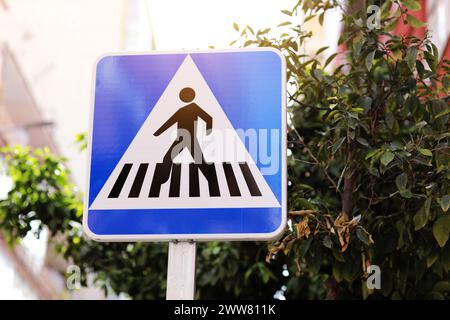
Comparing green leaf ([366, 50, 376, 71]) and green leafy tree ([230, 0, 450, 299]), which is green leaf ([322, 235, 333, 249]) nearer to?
green leafy tree ([230, 0, 450, 299])

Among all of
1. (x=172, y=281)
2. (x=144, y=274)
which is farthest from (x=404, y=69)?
(x=144, y=274)

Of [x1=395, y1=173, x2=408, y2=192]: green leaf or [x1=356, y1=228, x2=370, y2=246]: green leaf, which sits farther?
[x1=395, y1=173, x2=408, y2=192]: green leaf

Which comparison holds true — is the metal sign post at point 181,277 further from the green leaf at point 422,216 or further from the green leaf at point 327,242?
the green leaf at point 422,216

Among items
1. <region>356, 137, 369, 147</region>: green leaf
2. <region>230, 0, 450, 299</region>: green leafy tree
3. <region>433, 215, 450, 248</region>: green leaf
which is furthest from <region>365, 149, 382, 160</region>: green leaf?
<region>433, 215, 450, 248</region>: green leaf

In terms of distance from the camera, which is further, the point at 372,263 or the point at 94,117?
the point at 372,263

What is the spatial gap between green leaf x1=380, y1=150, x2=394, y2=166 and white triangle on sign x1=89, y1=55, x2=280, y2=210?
1.40 m

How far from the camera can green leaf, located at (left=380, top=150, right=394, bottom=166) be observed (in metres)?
4.39

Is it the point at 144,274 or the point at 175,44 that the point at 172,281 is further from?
the point at 144,274

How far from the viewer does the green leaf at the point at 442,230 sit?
4.32 meters

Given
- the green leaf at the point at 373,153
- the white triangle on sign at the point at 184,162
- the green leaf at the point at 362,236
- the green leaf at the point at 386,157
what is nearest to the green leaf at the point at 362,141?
the green leaf at the point at 373,153

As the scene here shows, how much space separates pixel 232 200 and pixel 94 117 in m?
0.72

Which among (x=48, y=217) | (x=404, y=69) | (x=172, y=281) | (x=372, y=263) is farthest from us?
(x=48, y=217)
